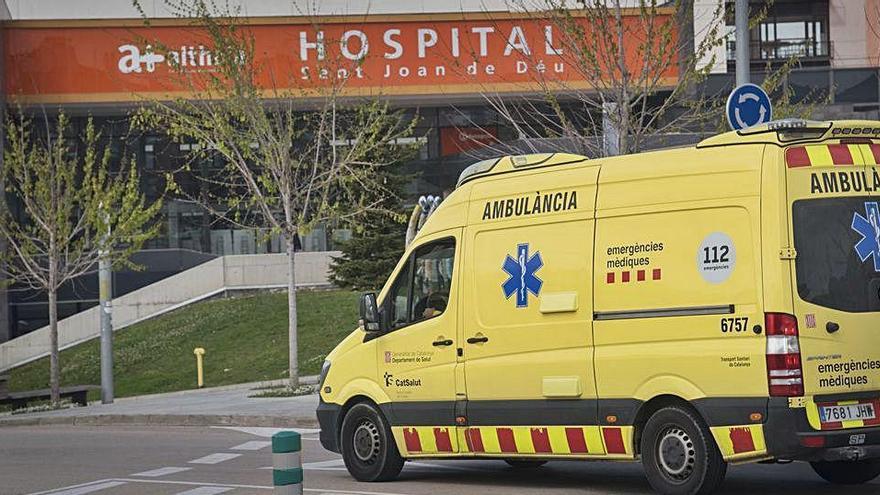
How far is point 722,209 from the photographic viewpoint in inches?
406

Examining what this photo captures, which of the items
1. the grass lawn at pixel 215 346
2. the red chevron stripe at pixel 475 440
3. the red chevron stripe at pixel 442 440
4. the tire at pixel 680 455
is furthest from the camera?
the grass lawn at pixel 215 346

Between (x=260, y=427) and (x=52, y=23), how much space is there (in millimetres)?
23354

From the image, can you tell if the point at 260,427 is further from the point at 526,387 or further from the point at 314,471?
the point at 526,387

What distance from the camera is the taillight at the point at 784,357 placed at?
386 inches

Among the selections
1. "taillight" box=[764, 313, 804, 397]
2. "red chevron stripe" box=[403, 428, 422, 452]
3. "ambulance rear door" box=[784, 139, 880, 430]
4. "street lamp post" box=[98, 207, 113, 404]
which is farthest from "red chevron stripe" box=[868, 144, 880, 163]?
"street lamp post" box=[98, 207, 113, 404]

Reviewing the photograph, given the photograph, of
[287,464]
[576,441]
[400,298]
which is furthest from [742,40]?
[287,464]

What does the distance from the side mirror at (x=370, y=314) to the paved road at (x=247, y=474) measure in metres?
1.42

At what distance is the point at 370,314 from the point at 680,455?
3821mm

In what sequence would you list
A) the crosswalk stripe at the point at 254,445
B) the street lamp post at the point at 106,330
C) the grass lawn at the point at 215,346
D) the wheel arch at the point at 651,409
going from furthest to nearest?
1. the grass lawn at the point at 215,346
2. the street lamp post at the point at 106,330
3. the crosswalk stripe at the point at 254,445
4. the wheel arch at the point at 651,409

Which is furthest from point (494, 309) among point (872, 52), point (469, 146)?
point (872, 52)

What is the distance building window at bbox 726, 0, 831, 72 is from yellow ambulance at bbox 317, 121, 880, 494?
138ft

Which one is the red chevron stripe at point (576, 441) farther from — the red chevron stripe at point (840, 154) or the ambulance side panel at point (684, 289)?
the red chevron stripe at point (840, 154)

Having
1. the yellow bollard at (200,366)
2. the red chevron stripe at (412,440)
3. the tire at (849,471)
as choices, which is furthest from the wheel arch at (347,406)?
the yellow bollard at (200,366)

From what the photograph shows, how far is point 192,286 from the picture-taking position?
42.0 meters
